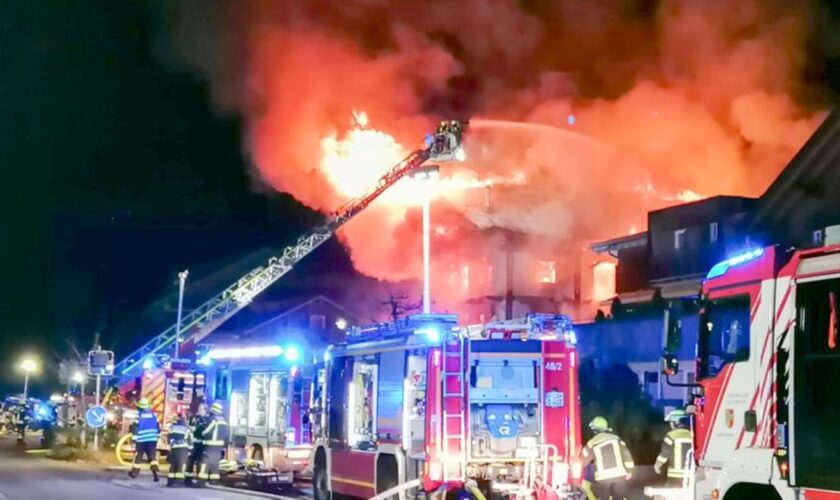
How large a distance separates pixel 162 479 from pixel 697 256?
17938 mm

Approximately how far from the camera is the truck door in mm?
7234

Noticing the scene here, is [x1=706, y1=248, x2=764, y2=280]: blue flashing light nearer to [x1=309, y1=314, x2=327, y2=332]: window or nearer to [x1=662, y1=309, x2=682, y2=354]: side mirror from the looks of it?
[x1=662, y1=309, x2=682, y2=354]: side mirror

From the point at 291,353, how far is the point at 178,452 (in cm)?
285

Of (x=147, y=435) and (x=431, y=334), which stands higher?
(x=431, y=334)

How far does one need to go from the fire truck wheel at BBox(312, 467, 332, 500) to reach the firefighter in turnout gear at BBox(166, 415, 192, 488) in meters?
3.77

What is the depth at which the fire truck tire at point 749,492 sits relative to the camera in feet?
25.9

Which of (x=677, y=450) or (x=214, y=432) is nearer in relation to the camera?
(x=677, y=450)

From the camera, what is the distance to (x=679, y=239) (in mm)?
31516

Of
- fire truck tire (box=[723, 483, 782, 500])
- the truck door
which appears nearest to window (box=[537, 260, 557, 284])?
fire truck tire (box=[723, 483, 782, 500])

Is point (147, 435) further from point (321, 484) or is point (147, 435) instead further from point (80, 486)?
point (321, 484)

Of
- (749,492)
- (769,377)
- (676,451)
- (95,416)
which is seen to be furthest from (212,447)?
(769,377)

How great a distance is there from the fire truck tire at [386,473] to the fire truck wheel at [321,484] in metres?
1.84

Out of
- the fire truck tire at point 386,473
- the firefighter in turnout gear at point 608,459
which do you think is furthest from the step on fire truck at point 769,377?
the fire truck tire at point 386,473

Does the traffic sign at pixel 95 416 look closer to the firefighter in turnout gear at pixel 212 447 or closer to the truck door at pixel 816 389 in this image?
the firefighter in turnout gear at pixel 212 447
